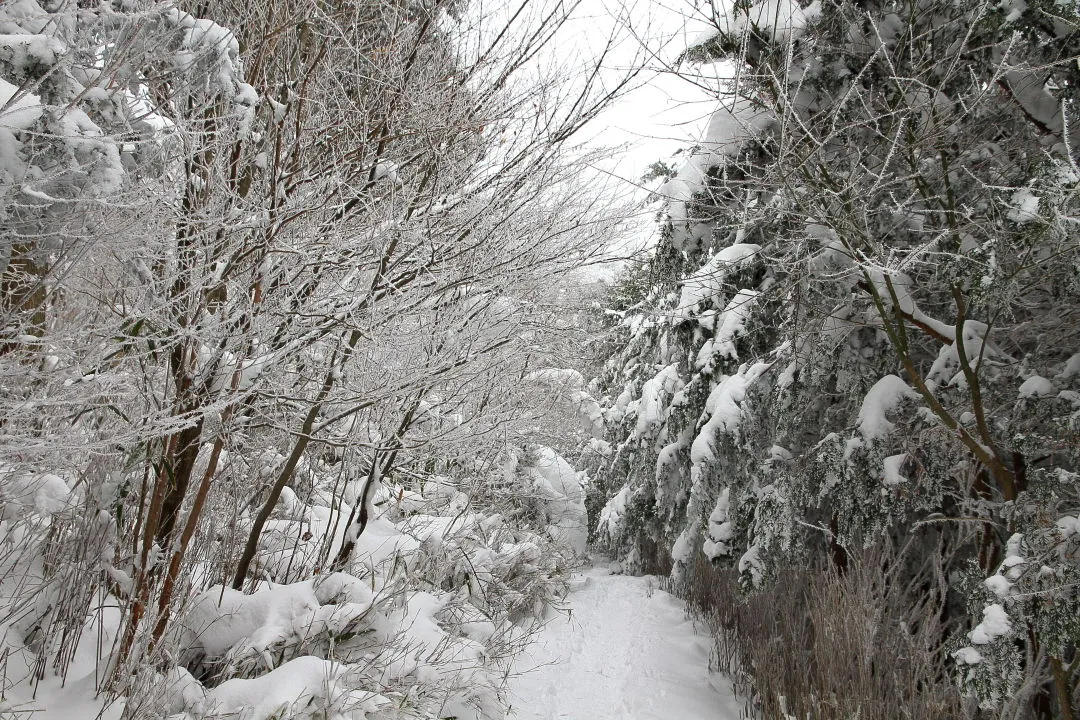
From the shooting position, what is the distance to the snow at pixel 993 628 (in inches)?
84.4

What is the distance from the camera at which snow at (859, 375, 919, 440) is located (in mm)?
3053

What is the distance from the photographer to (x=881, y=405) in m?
3.12

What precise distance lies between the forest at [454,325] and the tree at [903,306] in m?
0.02

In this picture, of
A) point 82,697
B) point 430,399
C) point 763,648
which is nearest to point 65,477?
point 82,697

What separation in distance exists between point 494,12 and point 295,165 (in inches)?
50.5

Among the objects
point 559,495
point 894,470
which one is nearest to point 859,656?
point 894,470

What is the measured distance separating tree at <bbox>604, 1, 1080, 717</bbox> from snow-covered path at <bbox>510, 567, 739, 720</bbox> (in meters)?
1.04

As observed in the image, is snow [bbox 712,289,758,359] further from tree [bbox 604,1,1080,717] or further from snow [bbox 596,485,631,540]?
snow [bbox 596,485,631,540]

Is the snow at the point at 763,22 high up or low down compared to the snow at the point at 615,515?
up

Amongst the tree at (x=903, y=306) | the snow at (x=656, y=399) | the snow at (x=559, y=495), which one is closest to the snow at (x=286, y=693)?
the tree at (x=903, y=306)

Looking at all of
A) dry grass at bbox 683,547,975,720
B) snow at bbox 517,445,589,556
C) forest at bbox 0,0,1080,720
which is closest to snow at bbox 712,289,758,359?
forest at bbox 0,0,1080,720

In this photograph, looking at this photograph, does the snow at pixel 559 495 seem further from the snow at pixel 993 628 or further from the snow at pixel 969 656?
the snow at pixel 993 628

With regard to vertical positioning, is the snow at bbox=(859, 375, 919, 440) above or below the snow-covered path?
above

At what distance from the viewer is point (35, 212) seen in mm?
1759
